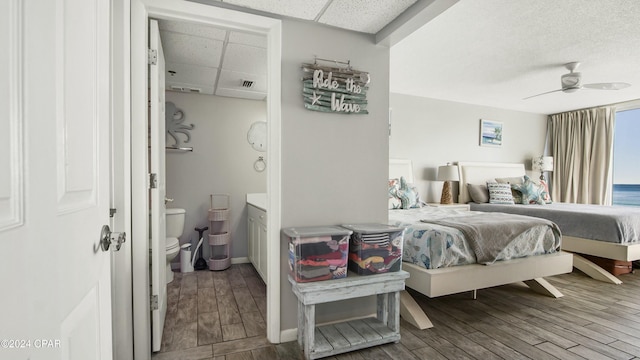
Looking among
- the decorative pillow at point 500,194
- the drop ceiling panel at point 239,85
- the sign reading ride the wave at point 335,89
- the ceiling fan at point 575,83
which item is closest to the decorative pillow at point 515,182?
the decorative pillow at point 500,194

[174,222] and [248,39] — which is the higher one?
[248,39]

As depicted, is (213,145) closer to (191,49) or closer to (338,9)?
(191,49)

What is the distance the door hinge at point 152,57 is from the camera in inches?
→ 73.6

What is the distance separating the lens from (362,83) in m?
2.20

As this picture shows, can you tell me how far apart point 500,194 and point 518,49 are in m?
2.38

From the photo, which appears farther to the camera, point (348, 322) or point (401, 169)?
point (401, 169)

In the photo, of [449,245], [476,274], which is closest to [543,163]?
[476,274]

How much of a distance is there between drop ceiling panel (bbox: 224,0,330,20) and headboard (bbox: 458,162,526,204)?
4014 mm

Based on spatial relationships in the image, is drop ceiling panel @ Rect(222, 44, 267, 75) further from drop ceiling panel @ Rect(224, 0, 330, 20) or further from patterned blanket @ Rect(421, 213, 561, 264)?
patterned blanket @ Rect(421, 213, 561, 264)

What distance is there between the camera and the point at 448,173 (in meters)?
4.64

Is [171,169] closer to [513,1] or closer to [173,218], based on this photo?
[173,218]

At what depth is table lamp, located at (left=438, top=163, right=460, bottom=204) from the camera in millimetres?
4621

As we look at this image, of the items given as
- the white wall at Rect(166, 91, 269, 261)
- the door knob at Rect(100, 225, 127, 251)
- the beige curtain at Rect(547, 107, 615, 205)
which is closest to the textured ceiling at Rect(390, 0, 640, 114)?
the beige curtain at Rect(547, 107, 615, 205)

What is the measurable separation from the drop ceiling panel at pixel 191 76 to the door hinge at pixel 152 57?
3.53 feet
